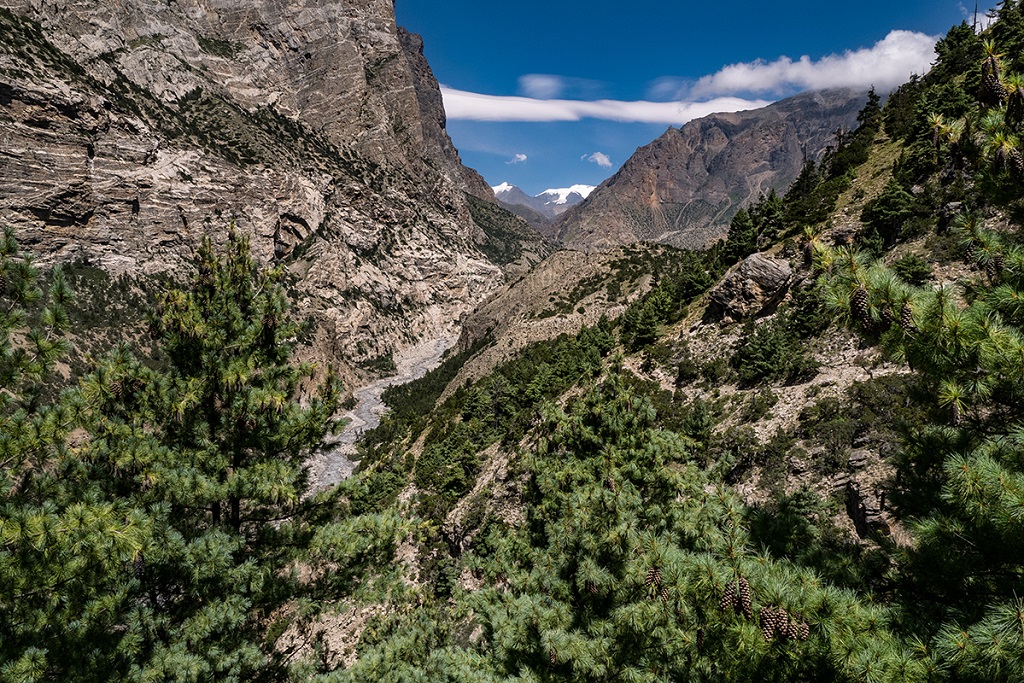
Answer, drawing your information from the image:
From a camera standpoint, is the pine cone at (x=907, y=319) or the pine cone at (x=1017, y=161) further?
the pine cone at (x=1017, y=161)

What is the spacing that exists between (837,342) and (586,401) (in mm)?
13515

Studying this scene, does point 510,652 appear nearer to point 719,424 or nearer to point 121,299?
point 719,424

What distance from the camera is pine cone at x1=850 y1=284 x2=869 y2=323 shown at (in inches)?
168

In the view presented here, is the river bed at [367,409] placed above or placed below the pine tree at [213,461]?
below

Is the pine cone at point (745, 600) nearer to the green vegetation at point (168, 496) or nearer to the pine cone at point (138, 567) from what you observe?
the green vegetation at point (168, 496)

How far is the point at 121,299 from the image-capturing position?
248 ft

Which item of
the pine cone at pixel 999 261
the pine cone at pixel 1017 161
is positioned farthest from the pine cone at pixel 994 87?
the pine cone at pixel 999 261

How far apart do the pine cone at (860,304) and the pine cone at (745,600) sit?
8.87ft

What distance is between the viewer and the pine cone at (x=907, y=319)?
4.12 metres

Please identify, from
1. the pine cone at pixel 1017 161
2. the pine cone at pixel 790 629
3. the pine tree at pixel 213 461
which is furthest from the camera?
the pine tree at pixel 213 461

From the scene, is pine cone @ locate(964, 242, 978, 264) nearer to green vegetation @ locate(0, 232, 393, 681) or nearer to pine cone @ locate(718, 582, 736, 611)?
pine cone @ locate(718, 582, 736, 611)

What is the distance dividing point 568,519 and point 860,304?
16.7 ft

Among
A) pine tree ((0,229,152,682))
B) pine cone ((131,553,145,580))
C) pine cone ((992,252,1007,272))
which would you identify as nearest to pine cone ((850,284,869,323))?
pine cone ((992,252,1007,272))

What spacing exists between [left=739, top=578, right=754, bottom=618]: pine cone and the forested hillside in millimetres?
37
